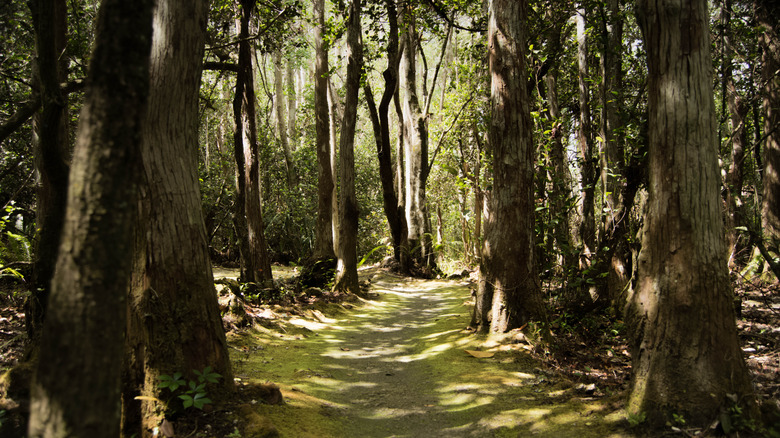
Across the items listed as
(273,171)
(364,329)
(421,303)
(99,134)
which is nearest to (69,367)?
(99,134)

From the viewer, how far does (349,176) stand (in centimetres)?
1108

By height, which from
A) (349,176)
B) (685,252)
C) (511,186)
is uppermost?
(349,176)

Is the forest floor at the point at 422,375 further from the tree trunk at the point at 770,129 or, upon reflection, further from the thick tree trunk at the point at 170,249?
the tree trunk at the point at 770,129

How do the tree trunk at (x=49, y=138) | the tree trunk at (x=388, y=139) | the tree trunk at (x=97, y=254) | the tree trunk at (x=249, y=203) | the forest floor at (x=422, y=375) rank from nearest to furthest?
1. the tree trunk at (x=97, y=254)
2. the tree trunk at (x=49, y=138)
3. the forest floor at (x=422, y=375)
4. the tree trunk at (x=249, y=203)
5. the tree trunk at (x=388, y=139)

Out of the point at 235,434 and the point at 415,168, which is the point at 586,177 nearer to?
the point at 235,434

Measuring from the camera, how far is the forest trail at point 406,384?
4020 millimetres

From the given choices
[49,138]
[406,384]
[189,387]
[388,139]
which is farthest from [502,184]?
[388,139]

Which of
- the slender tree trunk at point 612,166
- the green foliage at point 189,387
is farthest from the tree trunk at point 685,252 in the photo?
the slender tree trunk at point 612,166

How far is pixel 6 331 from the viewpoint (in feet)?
19.0

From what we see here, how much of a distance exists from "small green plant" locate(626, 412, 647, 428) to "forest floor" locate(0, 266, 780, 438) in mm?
47

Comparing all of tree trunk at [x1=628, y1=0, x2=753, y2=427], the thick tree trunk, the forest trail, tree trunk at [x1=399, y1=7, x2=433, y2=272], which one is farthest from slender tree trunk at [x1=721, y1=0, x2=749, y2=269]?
the thick tree trunk

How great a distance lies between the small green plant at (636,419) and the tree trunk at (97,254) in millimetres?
3357

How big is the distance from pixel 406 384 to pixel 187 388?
2641 millimetres

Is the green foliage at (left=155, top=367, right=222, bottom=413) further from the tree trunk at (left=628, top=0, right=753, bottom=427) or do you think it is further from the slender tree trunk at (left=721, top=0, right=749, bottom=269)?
the slender tree trunk at (left=721, top=0, right=749, bottom=269)
